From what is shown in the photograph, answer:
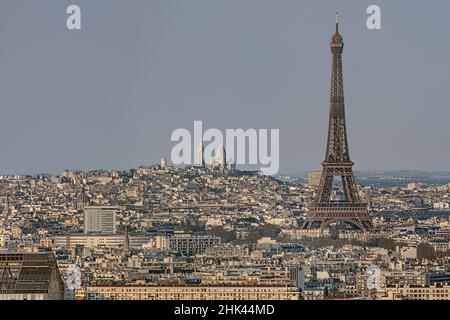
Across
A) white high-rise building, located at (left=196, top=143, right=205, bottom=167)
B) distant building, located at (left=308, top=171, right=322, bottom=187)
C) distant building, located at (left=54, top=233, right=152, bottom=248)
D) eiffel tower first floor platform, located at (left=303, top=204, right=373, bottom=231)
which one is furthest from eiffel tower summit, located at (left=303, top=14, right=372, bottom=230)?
white high-rise building, located at (left=196, top=143, right=205, bottom=167)

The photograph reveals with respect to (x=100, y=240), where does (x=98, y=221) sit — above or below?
above

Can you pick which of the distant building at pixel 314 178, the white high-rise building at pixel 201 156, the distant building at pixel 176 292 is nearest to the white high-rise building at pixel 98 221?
the distant building at pixel 314 178

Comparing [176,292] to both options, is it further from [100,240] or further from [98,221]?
[98,221]

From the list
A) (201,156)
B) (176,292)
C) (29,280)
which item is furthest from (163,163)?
(29,280)

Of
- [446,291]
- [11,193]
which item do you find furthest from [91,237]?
[446,291]

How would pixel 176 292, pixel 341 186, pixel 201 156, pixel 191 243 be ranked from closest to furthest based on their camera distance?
pixel 176 292 → pixel 201 156 → pixel 191 243 → pixel 341 186
